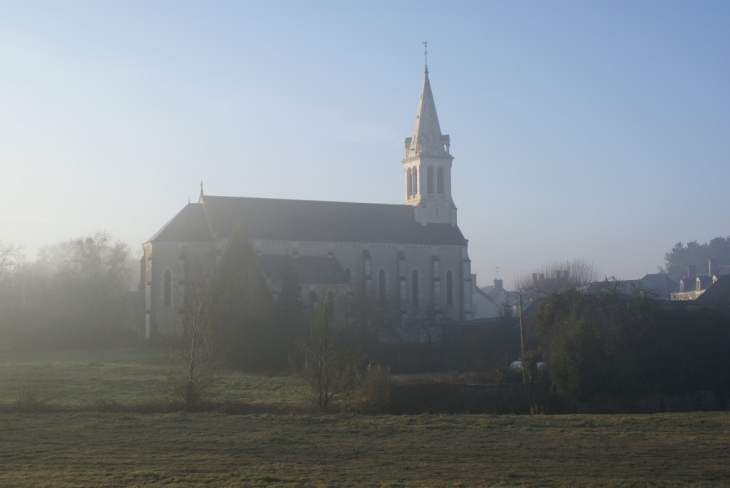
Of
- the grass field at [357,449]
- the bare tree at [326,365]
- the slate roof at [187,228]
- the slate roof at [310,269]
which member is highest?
the slate roof at [187,228]

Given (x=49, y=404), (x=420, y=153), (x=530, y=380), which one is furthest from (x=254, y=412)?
(x=420, y=153)

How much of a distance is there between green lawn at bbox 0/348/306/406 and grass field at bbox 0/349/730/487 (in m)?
1.01

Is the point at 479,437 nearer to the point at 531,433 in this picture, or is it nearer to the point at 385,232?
the point at 531,433

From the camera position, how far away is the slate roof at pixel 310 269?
50250 millimetres

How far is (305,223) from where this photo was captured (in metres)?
55.8

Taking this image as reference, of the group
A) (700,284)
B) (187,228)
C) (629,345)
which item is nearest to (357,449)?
(629,345)

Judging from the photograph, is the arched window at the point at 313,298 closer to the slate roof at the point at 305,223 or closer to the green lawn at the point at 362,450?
the slate roof at the point at 305,223

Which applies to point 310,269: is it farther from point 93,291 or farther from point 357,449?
point 357,449

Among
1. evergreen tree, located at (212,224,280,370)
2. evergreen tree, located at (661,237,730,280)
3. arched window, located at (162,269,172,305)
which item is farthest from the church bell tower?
evergreen tree, located at (661,237,730,280)

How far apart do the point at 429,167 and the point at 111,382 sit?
33712 mm

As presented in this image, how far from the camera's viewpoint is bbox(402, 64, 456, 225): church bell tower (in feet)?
193

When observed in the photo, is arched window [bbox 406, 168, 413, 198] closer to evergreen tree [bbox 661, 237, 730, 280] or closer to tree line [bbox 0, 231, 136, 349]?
tree line [bbox 0, 231, 136, 349]

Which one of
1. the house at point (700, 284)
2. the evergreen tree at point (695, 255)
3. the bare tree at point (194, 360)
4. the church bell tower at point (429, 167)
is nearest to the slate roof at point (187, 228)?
the church bell tower at point (429, 167)

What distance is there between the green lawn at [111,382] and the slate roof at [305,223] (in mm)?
11492
